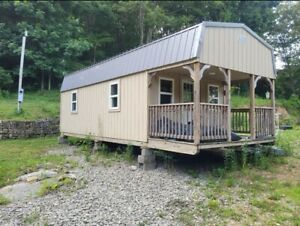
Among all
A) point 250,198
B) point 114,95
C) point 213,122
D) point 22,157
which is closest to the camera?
point 250,198

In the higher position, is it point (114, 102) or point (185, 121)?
point (114, 102)

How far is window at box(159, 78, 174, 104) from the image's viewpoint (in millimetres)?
9891

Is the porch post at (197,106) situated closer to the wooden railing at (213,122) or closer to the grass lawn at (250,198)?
the wooden railing at (213,122)

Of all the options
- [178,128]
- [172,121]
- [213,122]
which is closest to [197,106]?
[213,122]

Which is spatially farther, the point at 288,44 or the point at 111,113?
the point at 288,44

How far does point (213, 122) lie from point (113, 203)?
338 centimetres

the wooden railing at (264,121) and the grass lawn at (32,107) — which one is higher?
the grass lawn at (32,107)

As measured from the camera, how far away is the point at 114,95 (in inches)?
422

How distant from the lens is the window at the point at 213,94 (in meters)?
11.6

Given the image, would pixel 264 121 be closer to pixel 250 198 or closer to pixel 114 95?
pixel 250 198

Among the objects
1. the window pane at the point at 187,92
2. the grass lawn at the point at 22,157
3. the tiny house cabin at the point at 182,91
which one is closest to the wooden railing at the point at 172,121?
the tiny house cabin at the point at 182,91

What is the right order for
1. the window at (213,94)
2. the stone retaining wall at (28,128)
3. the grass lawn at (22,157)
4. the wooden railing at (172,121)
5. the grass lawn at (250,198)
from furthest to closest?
the stone retaining wall at (28,128)
the window at (213,94)
the grass lawn at (22,157)
the wooden railing at (172,121)
the grass lawn at (250,198)

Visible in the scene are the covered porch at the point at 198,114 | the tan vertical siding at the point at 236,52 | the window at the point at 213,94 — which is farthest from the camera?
the window at the point at 213,94

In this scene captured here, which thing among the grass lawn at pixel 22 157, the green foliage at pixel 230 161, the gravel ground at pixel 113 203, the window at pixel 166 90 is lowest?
the gravel ground at pixel 113 203
